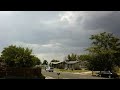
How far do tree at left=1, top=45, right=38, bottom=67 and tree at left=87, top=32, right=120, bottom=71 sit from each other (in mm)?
14943

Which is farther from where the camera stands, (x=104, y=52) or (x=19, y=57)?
(x=104, y=52)

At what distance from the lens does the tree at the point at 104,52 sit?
4306 centimetres

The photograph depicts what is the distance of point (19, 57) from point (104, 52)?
17.0m

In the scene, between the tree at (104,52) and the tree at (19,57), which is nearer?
the tree at (19,57)

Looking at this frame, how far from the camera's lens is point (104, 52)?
42.6 m

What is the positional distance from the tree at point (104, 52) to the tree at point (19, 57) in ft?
49.0

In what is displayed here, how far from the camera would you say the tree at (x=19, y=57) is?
29.9m

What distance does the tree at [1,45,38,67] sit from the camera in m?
29.9

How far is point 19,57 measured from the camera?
29797 mm
